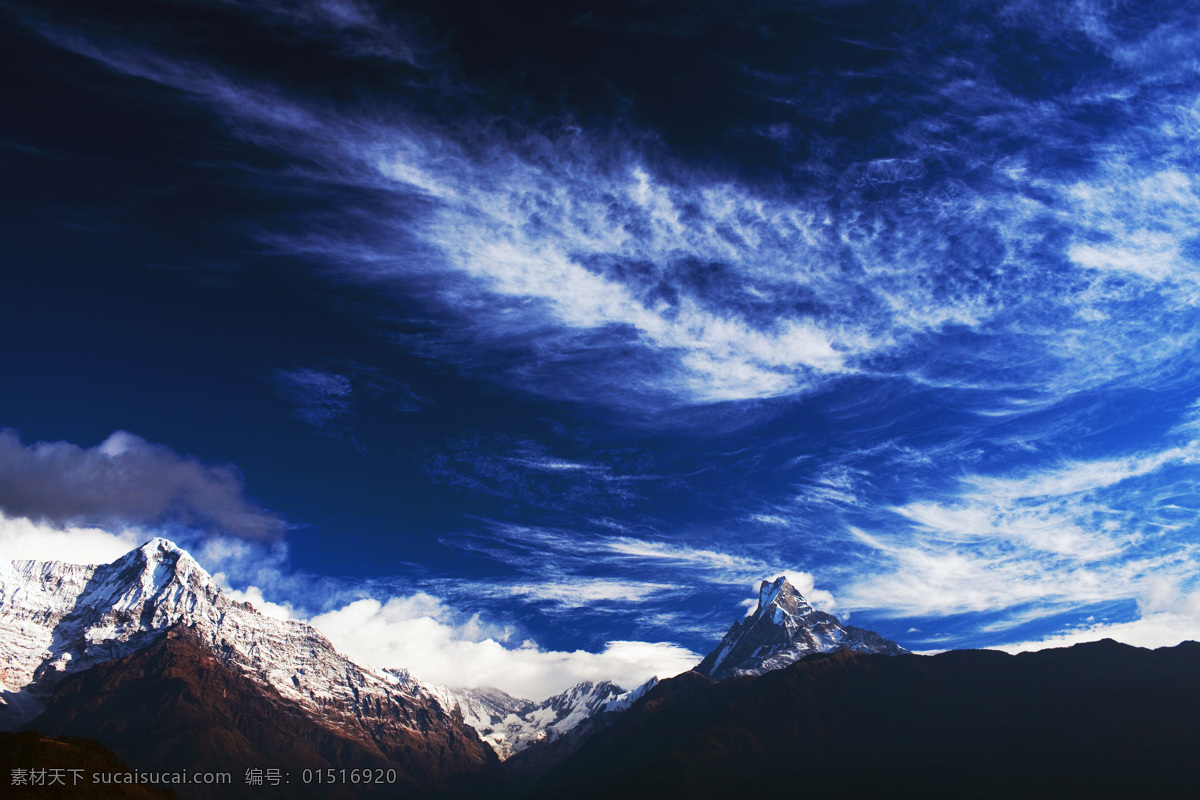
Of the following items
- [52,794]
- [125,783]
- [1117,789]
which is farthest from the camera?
[1117,789]

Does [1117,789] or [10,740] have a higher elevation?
[10,740]

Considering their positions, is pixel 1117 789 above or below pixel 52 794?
below

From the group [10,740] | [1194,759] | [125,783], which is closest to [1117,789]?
[1194,759]

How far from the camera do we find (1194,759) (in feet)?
643

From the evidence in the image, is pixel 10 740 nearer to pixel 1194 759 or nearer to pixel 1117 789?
pixel 1117 789

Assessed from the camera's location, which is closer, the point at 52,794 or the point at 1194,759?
the point at 52,794

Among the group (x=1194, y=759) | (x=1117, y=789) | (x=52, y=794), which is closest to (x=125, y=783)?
(x=52, y=794)

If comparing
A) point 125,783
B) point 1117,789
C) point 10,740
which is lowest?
point 1117,789

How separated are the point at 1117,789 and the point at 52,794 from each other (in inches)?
10492

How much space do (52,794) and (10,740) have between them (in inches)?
442

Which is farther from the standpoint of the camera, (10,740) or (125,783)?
(125,783)

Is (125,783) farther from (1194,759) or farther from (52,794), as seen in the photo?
(1194,759)

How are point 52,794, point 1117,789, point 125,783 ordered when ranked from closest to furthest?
point 52,794 → point 125,783 → point 1117,789

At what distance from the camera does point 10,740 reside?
80.3 metres
